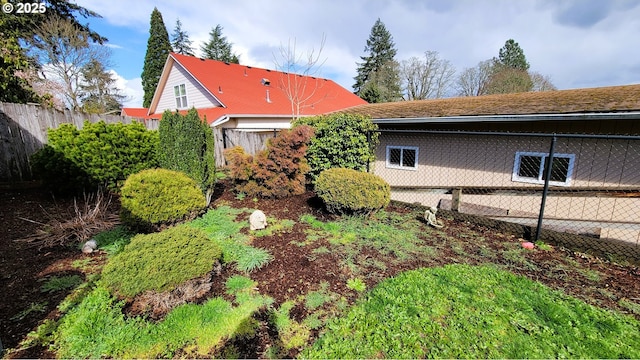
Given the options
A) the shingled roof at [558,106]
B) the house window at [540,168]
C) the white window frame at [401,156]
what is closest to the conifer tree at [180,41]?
the white window frame at [401,156]

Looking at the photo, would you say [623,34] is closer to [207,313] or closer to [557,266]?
[557,266]

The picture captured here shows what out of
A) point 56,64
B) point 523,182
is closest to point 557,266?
point 523,182

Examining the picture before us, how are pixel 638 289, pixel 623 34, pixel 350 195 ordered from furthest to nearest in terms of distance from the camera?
pixel 623 34, pixel 350 195, pixel 638 289

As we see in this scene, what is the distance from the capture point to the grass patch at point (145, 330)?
2.07m

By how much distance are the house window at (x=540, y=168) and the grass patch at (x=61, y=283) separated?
320 inches

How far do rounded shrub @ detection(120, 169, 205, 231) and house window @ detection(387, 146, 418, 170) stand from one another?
5666mm

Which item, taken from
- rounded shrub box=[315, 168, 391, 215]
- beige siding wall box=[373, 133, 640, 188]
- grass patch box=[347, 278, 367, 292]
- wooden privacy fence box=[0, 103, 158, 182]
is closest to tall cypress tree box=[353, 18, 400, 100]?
beige siding wall box=[373, 133, 640, 188]

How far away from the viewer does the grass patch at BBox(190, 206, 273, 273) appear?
136 inches

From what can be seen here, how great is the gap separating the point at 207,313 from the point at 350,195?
3.11 m

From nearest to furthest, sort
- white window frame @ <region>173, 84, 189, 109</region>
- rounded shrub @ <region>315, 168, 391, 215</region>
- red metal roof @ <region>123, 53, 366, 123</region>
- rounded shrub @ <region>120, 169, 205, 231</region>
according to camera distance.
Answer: rounded shrub @ <region>120, 169, 205, 231</region> < rounded shrub @ <region>315, 168, 391, 215</region> < red metal roof @ <region>123, 53, 366, 123</region> < white window frame @ <region>173, 84, 189, 109</region>

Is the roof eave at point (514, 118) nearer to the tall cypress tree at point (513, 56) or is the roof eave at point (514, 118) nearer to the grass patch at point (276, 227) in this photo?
the grass patch at point (276, 227)

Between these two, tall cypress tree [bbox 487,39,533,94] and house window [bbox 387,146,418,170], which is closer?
house window [bbox 387,146,418,170]

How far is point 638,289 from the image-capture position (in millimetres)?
3004

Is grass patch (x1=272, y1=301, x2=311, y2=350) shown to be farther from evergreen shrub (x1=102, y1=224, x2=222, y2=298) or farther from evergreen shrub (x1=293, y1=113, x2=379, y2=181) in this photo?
evergreen shrub (x1=293, y1=113, x2=379, y2=181)
